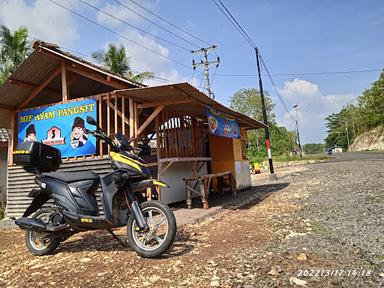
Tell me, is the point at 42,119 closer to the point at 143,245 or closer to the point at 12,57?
the point at 143,245

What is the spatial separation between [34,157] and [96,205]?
1.10 meters

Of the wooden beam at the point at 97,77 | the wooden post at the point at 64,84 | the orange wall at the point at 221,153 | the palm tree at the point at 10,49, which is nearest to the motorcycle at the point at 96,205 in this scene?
the wooden beam at the point at 97,77

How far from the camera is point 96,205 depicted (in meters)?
3.87

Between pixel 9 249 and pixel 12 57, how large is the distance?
60.6ft

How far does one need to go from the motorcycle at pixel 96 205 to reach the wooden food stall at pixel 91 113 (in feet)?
7.91

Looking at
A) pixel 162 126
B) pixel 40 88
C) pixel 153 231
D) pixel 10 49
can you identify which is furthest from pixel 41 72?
pixel 10 49

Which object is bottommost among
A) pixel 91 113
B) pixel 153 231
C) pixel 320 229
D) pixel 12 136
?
pixel 320 229

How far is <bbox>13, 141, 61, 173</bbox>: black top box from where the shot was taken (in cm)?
398

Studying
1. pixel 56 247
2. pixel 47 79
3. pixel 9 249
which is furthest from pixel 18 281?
pixel 47 79

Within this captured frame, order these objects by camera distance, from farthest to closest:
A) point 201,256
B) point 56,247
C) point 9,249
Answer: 1. point 9,249
2. point 56,247
3. point 201,256

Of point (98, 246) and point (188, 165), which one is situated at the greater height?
point (188, 165)

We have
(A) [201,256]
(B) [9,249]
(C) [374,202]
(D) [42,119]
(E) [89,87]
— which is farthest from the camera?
(E) [89,87]

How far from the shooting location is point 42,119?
7723mm

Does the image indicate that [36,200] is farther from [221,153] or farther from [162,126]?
[221,153]
